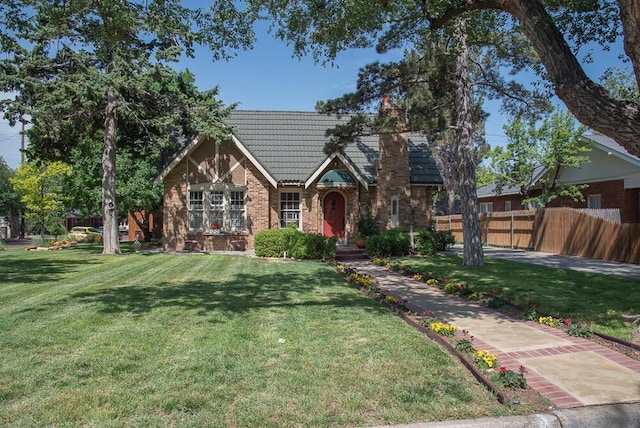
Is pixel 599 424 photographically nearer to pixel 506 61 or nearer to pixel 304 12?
pixel 304 12

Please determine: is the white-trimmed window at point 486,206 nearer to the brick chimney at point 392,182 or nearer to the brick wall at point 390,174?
the brick chimney at point 392,182

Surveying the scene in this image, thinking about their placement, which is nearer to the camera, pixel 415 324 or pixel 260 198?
pixel 415 324

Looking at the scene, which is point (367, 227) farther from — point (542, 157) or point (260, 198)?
point (542, 157)

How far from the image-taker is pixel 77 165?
2380 centimetres

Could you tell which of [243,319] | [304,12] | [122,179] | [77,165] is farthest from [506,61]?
[77,165]

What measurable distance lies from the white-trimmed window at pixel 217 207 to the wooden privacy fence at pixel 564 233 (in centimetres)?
1387

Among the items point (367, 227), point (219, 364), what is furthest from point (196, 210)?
point (219, 364)

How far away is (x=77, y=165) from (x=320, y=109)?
15934mm

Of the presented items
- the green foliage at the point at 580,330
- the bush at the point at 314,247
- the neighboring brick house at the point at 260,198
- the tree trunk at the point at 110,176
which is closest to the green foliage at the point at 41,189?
the tree trunk at the point at 110,176

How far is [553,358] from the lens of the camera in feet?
17.8

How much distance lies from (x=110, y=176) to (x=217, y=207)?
471 centimetres

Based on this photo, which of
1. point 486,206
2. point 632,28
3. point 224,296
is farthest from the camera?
point 486,206

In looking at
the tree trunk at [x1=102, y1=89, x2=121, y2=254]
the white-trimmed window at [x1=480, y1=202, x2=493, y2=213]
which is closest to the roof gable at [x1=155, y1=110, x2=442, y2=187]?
the tree trunk at [x1=102, y1=89, x2=121, y2=254]

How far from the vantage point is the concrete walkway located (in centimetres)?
437
